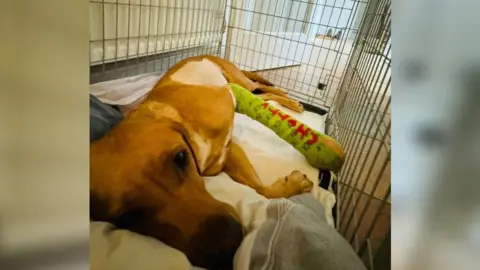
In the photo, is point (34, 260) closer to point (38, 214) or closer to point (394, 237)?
point (38, 214)

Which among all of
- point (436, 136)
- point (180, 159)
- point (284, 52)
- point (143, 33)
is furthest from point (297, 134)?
point (284, 52)

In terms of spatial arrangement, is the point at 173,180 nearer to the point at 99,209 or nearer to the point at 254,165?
the point at 99,209

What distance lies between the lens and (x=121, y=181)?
619 millimetres

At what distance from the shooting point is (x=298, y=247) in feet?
1.76

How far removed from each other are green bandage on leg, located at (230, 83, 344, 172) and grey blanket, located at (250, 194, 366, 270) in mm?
430

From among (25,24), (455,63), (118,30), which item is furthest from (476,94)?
(118,30)

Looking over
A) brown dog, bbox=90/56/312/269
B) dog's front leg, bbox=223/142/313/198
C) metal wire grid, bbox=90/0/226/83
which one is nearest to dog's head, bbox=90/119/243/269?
brown dog, bbox=90/56/312/269

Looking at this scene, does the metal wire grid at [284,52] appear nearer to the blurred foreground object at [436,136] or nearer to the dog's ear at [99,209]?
the dog's ear at [99,209]

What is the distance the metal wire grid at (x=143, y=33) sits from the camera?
1.15 metres

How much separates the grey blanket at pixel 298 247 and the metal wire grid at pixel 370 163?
0.19ft

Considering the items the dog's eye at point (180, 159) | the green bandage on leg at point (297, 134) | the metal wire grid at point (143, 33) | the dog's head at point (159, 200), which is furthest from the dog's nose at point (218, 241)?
the metal wire grid at point (143, 33)

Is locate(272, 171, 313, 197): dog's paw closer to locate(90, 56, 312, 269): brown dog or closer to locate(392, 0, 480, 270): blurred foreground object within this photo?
locate(90, 56, 312, 269): brown dog

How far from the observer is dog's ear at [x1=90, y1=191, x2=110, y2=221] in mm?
599

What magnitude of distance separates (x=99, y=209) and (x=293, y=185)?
46 centimetres
